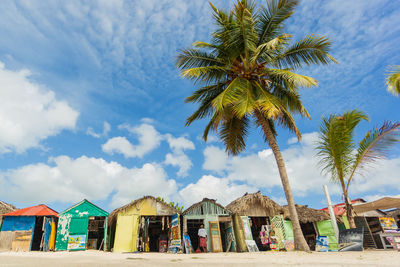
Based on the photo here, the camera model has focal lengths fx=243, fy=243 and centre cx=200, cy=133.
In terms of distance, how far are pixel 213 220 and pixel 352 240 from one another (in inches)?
284

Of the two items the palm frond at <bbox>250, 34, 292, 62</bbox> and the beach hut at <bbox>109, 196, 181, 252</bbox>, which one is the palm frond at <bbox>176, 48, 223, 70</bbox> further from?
the beach hut at <bbox>109, 196, 181, 252</bbox>

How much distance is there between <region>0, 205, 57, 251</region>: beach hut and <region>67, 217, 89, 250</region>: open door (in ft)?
3.66

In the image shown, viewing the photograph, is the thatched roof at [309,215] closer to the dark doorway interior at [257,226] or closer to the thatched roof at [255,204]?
the thatched roof at [255,204]

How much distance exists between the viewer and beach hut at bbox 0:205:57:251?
13.2 m

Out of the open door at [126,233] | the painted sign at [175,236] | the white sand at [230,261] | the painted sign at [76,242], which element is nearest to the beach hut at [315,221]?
the painted sign at [175,236]

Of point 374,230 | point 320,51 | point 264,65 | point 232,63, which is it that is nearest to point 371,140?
point 320,51

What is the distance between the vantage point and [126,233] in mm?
13789

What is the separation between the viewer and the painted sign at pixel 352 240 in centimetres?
896

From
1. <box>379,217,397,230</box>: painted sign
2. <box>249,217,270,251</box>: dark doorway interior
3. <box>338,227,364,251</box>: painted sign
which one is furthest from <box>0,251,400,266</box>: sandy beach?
<box>249,217,270,251</box>: dark doorway interior

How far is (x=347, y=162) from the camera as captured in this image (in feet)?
31.2

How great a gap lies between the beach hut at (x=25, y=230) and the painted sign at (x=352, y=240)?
14111 mm

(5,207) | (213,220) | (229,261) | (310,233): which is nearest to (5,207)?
(5,207)

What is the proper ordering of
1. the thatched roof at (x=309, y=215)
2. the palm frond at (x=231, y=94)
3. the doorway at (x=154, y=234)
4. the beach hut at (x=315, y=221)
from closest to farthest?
the palm frond at (x=231, y=94) < the doorway at (x=154, y=234) < the beach hut at (x=315, y=221) < the thatched roof at (x=309, y=215)

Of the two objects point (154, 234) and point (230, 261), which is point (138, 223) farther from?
point (230, 261)
